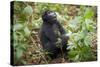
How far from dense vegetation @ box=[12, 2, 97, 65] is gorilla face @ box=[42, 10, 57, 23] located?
47 millimetres

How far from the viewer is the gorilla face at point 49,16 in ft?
7.99

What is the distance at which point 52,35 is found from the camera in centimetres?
246

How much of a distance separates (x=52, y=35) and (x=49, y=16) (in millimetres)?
228

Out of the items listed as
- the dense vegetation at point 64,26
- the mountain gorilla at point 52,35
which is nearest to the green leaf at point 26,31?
the dense vegetation at point 64,26

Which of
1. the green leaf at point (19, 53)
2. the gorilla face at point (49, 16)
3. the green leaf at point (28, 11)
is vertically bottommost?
the green leaf at point (19, 53)

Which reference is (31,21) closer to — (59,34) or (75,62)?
(59,34)

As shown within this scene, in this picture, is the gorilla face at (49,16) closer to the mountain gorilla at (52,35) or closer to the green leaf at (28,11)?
the mountain gorilla at (52,35)

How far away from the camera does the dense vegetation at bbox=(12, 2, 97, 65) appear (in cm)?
232

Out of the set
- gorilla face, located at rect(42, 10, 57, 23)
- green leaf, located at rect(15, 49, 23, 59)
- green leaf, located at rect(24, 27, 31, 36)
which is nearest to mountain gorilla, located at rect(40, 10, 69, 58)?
gorilla face, located at rect(42, 10, 57, 23)

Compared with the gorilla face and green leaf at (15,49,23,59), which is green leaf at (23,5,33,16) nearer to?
the gorilla face

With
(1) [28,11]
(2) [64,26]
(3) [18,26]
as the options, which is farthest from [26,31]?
(2) [64,26]

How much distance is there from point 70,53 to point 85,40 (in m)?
0.27

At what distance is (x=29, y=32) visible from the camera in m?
2.36

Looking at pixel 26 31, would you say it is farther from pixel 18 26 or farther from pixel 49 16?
pixel 49 16
